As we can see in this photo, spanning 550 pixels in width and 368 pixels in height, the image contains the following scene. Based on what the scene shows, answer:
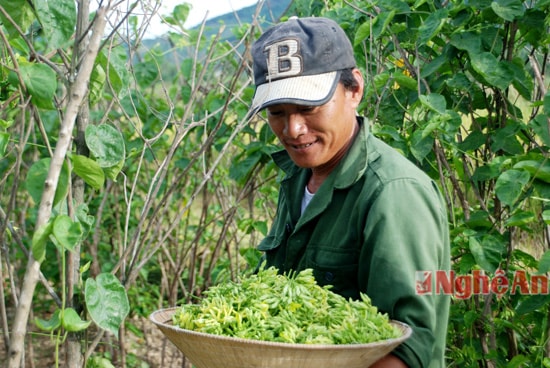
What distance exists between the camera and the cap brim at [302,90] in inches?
72.8

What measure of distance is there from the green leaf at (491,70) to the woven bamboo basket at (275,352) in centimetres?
137

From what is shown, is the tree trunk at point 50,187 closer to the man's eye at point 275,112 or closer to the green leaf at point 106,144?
the green leaf at point 106,144

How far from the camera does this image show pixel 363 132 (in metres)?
2.00

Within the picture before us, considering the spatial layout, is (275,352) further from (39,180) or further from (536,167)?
(536,167)

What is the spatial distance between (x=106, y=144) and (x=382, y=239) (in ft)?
2.33

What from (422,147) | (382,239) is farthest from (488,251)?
(382,239)

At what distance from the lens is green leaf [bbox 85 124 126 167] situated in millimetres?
1845

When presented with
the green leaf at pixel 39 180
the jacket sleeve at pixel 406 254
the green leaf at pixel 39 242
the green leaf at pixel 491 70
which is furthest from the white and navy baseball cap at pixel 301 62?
the green leaf at pixel 491 70

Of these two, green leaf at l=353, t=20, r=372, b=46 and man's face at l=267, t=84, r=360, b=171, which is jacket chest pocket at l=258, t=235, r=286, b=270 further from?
green leaf at l=353, t=20, r=372, b=46

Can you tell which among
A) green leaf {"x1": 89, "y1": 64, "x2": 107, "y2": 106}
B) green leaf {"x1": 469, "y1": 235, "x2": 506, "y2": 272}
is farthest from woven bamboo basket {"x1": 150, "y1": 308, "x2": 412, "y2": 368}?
green leaf {"x1": 469, "y1": 235, "x2": 506, "y2": 272}

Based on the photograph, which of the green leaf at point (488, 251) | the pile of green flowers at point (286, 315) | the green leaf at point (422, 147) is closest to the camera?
the pile of green flowers at point (286, 315)

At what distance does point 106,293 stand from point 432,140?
1375 millimetres

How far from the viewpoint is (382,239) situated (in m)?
1.67

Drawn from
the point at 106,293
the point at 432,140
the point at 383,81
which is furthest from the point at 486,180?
the point at 106,293
